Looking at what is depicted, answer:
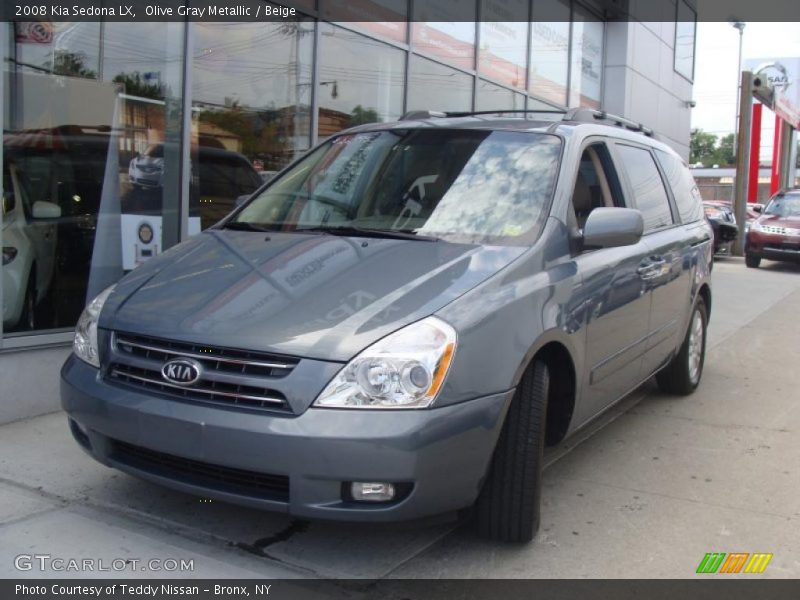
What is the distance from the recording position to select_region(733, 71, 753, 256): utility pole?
1952 centimetres

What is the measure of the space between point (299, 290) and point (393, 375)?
0.62 m

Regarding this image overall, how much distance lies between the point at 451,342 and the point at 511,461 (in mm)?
622

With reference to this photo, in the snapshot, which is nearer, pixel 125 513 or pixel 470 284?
pixel 470 284

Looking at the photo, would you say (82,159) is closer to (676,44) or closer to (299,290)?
(299,290)

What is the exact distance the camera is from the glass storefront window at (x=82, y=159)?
5504 millimetres

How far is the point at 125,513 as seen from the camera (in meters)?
3.71

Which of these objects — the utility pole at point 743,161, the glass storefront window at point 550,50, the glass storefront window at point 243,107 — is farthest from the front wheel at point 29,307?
the utility pole at point 743,161

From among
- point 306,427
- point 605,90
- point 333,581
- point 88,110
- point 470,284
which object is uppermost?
point 605,90

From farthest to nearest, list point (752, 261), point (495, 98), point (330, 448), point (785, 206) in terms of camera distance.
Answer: point (785, 206), point (752, 261), point (495, 98), point (330, 448)

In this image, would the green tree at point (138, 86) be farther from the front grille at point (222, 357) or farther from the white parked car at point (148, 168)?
the front grille at point (222, 357)

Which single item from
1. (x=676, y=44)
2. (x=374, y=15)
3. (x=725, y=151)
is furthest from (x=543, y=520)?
(x=725, y=151)

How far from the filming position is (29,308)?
5543 millimetres

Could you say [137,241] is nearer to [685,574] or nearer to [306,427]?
[306,427]

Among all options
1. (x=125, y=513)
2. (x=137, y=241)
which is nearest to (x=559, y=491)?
(x=125, y=513)
